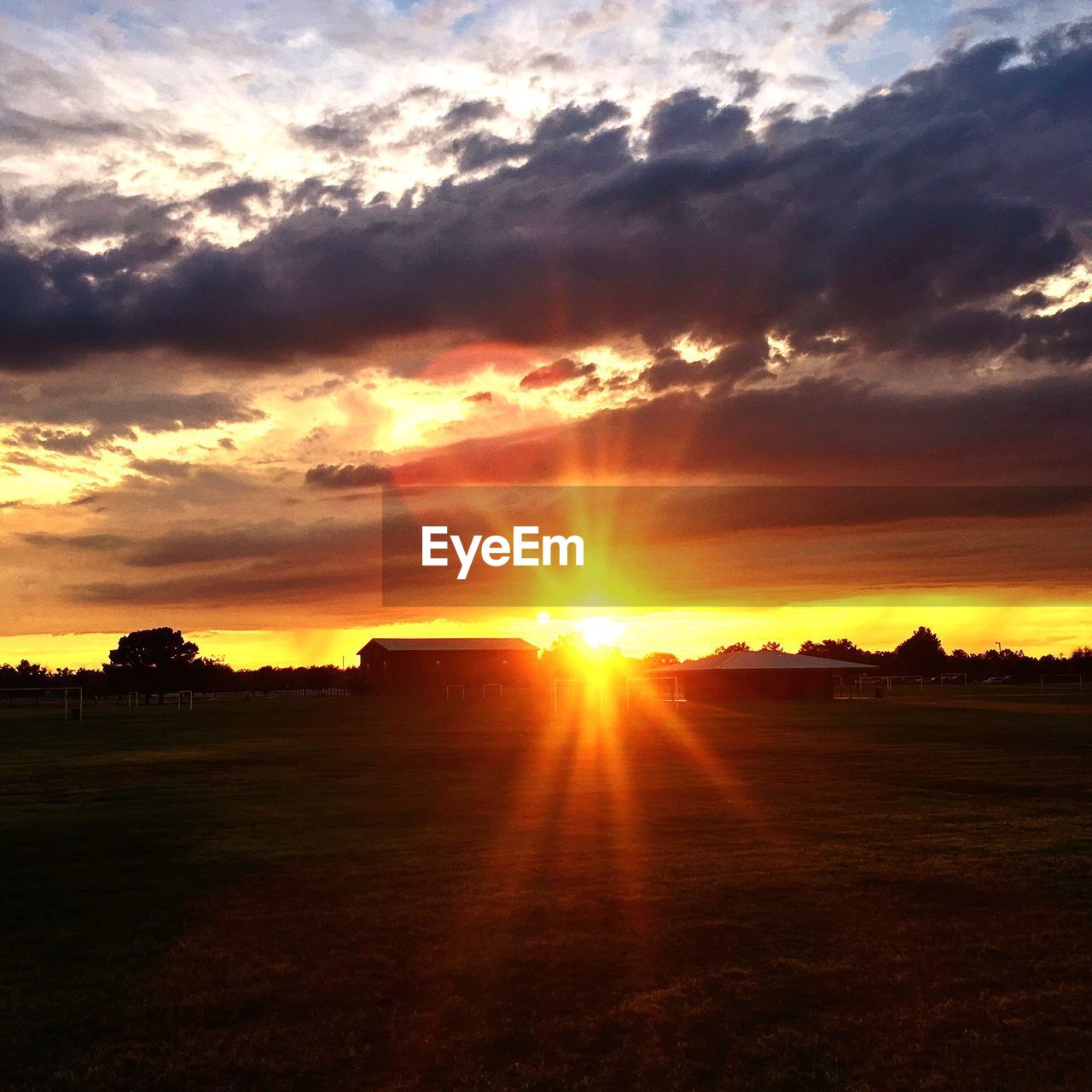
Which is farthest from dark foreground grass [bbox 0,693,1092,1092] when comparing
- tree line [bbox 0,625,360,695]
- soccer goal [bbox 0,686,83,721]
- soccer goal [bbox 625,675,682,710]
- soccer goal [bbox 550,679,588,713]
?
tree line [bbox 0,625,360,695]

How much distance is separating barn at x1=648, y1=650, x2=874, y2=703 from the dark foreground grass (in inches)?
2710

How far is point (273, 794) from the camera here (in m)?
22.6

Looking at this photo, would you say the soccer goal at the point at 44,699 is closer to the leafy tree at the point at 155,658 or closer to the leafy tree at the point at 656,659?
the leafy tree at the point at 155,658

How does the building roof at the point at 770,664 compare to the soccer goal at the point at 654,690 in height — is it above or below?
above

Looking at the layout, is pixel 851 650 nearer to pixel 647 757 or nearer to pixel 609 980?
pixel 647 757

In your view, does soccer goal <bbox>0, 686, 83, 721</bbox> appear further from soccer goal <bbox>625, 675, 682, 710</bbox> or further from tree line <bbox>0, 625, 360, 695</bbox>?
soccer goal <bbox>625, 675, 682, 710</bbox>

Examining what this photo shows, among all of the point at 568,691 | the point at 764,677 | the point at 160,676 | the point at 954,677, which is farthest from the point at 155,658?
the point at 954,677

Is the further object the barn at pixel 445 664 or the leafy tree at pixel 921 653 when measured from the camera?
the leafy tree at pixel 921 653

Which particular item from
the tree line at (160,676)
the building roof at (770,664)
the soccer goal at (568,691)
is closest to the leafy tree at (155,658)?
the tree line at (160,676)

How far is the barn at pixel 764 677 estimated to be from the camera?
301ft

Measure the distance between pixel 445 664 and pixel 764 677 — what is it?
51931 mm

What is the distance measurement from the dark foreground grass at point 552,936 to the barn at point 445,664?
11090 cm

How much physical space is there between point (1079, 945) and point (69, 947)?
900 centimetres

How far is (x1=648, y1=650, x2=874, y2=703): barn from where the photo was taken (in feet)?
301
